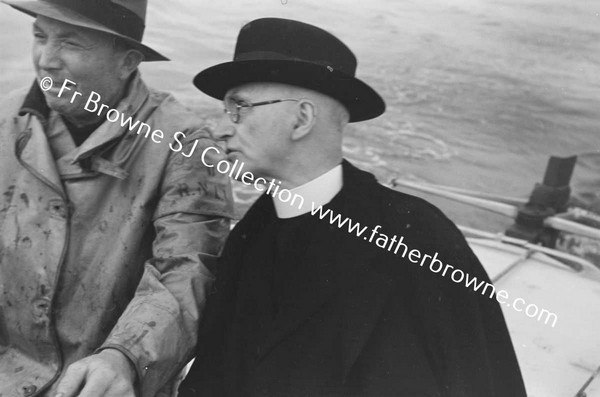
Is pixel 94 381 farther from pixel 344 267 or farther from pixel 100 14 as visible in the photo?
pixel 100 14

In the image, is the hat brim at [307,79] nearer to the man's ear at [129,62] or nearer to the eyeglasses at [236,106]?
the eyeglasses at [236,106]

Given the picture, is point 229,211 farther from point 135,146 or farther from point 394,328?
point 394,328

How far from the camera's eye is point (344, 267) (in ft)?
4.96

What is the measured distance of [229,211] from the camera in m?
1.72

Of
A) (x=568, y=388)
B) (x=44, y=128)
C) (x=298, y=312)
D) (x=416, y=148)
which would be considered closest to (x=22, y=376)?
(x=44, y=128)

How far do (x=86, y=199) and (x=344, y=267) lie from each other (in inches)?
28.9

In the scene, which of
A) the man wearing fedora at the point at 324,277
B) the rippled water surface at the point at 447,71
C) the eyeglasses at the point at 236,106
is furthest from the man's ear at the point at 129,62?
the rippled water surface at the point at 447,71

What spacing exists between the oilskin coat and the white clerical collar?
0.75ft

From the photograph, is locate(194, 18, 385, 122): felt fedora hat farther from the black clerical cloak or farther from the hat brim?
the black clerical cloak

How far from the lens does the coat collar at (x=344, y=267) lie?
4.79 ft

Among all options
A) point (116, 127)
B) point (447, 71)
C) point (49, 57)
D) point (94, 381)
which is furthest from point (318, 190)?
point (447, 71)

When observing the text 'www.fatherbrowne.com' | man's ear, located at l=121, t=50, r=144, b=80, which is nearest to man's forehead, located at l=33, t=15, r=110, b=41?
man's ear, located at l=121, t=50, r=144, b=80

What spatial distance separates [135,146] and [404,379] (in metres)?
0.93

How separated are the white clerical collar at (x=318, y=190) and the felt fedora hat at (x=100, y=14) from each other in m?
0.63
